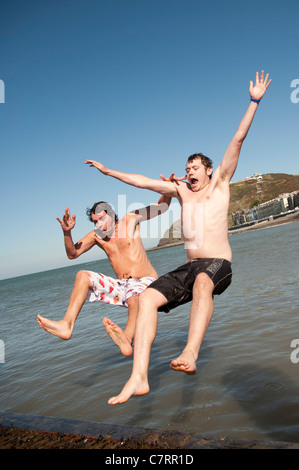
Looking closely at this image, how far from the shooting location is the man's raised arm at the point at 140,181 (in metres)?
4.32

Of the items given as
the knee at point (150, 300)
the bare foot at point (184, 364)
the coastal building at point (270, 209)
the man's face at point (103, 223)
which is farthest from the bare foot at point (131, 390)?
the coastal building at point (270, 209)

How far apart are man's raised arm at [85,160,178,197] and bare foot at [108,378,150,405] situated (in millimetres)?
2216

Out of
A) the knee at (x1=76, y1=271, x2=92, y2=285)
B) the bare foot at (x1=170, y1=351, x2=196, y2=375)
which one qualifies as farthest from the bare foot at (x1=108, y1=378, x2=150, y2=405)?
the knee at (x1=76, y1=271, x2=92, y2=285)

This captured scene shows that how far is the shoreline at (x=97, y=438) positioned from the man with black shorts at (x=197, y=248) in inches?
18.3

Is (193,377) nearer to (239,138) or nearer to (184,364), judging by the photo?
(184,364)

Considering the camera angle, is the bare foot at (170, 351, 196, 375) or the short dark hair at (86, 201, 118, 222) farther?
the short dark hair at (86, 201, 118, 222)

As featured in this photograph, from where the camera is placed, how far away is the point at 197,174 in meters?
4.20

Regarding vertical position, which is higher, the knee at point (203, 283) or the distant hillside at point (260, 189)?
the distant hillside at point (260, 189)

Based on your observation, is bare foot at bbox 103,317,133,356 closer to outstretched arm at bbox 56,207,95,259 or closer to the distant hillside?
outstretched arm at bbox 56,207,95,259

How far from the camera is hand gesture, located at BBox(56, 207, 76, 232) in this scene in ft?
16.5
